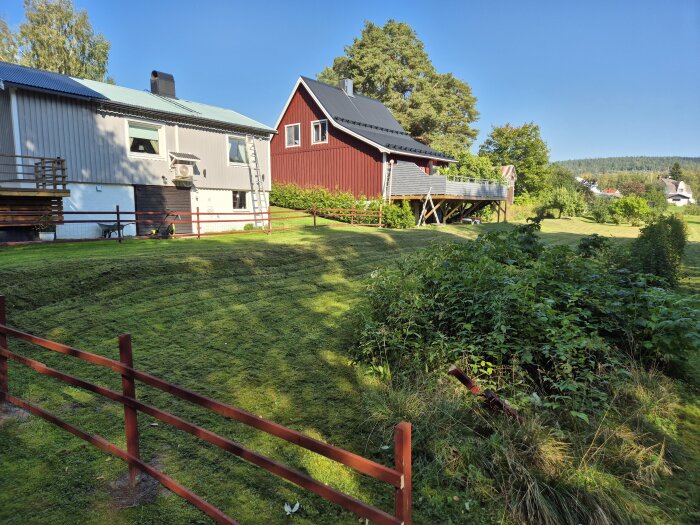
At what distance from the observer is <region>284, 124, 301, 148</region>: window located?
29.6 m

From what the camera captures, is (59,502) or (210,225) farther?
(210,225)

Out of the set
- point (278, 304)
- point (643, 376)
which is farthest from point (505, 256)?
point (278, 304)

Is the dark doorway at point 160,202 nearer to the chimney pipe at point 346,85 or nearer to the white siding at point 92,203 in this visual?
the white siding at point 92,203

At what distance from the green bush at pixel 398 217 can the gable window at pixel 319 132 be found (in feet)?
25.8

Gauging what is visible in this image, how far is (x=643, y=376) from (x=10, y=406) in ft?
22.7

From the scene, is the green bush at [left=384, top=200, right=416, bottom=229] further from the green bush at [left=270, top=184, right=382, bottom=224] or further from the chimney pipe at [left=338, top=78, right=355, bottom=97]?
the chimney pipe at [left=338, top=78, right=355, bottom=97]

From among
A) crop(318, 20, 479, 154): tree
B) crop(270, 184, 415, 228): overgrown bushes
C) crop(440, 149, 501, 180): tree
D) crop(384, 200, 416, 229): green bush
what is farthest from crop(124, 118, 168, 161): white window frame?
crop(318, 20, 479, 154): tree

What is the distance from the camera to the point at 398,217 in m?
23.2

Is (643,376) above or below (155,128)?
below

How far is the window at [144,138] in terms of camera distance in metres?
17.5

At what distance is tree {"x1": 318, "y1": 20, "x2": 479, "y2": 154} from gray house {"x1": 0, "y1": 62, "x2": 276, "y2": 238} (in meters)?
26.4

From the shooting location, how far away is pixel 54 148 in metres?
15.3

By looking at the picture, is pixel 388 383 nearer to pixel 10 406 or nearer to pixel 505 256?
pixel 505 256

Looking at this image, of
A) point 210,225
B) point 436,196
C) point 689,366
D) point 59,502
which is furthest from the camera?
point 436,196
